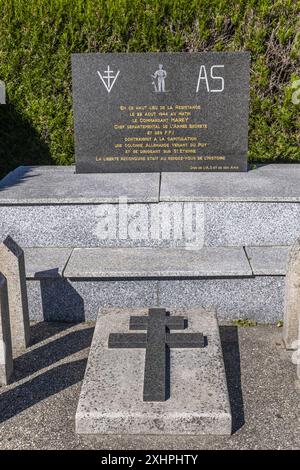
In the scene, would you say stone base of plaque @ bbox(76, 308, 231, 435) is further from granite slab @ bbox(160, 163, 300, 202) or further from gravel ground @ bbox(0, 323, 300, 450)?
granite slab @ bbox(160, 163, 300, 202)

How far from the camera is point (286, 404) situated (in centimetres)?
338

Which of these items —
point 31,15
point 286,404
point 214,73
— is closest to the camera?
point 286,404

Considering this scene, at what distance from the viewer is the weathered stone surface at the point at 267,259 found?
14.0 feet

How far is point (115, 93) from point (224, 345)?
272 cm

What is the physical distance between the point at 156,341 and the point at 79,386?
1.78 feet

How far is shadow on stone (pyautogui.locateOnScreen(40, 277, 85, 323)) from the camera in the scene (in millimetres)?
4375

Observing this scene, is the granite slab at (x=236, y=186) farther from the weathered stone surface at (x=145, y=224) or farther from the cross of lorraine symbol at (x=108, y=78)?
the cross of lorraine symbol at (x=108, y=78)

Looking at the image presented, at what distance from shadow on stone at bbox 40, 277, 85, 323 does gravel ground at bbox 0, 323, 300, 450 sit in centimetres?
7

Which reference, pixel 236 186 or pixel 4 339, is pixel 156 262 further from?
pixel 4 339

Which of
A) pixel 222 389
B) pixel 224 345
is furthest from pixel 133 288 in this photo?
pixel 222 389

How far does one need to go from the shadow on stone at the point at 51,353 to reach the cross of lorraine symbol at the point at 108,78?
2422 millimetres

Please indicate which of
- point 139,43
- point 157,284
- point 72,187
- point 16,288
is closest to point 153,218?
point 157,284

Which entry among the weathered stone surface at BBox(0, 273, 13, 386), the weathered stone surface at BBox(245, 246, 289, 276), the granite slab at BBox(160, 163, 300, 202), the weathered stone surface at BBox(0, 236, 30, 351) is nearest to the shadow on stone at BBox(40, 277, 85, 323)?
the weathered stone surface at BBox(0, 236, 30, 351)

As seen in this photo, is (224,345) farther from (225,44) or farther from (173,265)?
(225,44)
